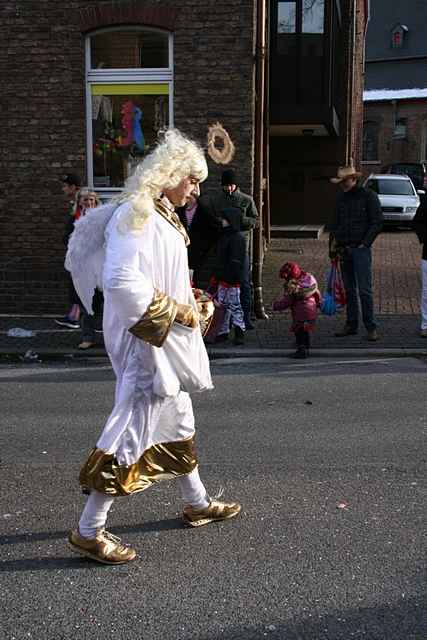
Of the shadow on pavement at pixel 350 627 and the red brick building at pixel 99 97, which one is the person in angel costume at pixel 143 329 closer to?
Answer: the shadow on pavement at pixel 350 627

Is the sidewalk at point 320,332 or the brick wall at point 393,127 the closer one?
the sidewalk at point 320,332

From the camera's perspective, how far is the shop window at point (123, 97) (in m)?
11.4

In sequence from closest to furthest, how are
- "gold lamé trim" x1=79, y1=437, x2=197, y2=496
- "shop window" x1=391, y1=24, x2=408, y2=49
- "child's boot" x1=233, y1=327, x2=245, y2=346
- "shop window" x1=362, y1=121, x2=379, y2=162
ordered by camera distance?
"gold lamé trim" x1=79, y1=437, x2=197, y2=496 → "child's boot" x1=233, y1=327, x2=245, y2=346 → "shop window" x1=362, y1=121, x2=379, y2=162 → "shop window" x1=391, y1=24, x2=408, y2=49

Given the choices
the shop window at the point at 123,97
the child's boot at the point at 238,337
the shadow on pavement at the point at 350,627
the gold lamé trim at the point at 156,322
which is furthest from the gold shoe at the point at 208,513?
the shop window at the point at 123,97

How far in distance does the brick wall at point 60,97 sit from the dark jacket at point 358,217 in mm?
2044

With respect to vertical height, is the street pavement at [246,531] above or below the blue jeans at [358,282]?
below

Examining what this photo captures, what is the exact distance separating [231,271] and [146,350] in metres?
6.07

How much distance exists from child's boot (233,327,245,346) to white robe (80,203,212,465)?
5.62m

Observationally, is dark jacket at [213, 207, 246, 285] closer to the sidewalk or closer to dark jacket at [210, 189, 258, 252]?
dark jacket at [210, 189, 258, 252]

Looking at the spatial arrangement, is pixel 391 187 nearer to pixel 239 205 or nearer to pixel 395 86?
pixel 239 205

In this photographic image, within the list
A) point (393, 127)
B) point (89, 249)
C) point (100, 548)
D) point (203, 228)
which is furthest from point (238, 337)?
point (393, 127)

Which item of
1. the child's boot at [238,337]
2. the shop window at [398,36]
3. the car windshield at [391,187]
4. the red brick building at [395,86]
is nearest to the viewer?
the child's boot at [238,337]

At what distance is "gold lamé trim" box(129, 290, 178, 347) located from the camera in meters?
3.41

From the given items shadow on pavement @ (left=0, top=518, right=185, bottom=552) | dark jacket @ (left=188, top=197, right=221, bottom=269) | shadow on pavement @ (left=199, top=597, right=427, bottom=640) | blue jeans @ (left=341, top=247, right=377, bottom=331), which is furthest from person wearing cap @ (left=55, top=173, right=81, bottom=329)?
shadow on pavement @ (left=199, top=597, right=427, bottom=640)
